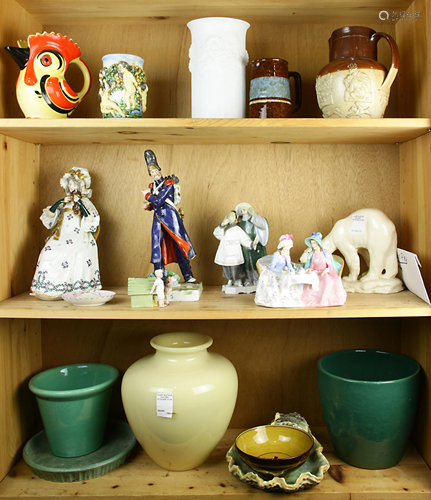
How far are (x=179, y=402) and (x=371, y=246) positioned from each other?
26.9 inches

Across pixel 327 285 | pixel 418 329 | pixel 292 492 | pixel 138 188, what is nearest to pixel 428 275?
pixel 418 329

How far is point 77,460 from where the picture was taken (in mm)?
1272

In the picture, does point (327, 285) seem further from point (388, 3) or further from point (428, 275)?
point (388, 3)

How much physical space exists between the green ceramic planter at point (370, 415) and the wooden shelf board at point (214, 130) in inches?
25.8

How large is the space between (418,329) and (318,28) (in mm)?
961

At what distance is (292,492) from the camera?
116cm

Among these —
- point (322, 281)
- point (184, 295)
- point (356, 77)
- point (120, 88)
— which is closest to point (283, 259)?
point (322, 281)

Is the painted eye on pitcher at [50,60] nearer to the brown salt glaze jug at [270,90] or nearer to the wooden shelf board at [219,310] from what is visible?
the brown salt glaze jug at [270,90]

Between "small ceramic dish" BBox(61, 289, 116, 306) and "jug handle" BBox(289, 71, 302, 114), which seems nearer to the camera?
"small ceramic dish" BBox(61, 289, 116, 306)

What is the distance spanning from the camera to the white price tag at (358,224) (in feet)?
4.32

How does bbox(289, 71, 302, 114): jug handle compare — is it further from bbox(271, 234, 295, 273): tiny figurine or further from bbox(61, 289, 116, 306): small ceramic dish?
bbox(61, 289, 116, 306): small ceramic dish

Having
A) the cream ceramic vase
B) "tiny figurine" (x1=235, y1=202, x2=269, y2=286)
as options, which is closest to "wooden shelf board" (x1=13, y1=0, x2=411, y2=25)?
"tiny figurine" (x1=235, y1=202, x2=269, y2=286)

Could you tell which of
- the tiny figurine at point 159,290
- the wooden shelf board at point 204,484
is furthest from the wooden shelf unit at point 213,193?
the tiny figurine at point 159,290

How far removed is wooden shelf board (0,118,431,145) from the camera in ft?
3.81
